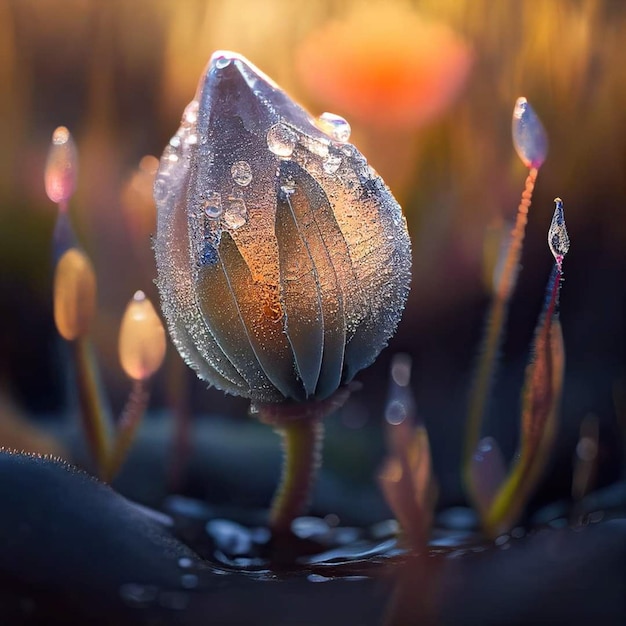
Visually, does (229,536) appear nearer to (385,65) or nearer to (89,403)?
(89,403)

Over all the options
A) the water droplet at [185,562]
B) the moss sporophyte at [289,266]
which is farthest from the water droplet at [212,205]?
the water droplet at [185,562]

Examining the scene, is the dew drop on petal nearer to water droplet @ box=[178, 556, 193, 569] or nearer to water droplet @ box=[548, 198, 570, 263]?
water droplet @ box=[548, 198, 570, 263]

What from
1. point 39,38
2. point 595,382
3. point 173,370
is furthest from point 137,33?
point 595,382

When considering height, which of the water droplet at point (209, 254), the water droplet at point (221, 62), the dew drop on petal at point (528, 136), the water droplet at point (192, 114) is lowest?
the water droplet at point (209, 254)

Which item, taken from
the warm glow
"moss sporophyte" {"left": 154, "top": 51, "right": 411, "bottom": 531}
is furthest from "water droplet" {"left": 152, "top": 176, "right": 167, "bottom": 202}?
the warm glow

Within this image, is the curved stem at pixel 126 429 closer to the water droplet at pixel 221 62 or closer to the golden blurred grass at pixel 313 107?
the golden blurred grass at pixel 313 107

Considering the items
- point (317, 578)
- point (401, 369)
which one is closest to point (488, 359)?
point (401, 369)
